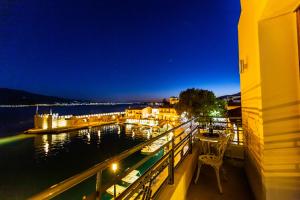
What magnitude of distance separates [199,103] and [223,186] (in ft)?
57.3

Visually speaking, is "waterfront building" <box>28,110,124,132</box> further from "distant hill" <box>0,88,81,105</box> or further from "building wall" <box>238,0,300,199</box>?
"distant hill" <box>0,88,81,105</box>

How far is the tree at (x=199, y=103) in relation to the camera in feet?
65.3

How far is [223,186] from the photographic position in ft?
10.5

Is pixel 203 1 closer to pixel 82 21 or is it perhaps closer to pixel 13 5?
pixel 82 21

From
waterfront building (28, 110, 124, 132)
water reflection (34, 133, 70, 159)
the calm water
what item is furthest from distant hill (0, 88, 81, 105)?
the calm water

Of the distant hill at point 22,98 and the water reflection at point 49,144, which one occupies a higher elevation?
the distant hill at point 22,98

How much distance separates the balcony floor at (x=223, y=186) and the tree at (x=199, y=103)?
16.2 meters

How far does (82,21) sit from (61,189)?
4395 centimetres

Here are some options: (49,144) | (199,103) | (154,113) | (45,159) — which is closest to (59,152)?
(45,159)

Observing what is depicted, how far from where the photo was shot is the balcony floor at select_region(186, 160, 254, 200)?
2.87 metres

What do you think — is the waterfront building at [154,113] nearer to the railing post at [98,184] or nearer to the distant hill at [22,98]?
the railing post at [98,184]

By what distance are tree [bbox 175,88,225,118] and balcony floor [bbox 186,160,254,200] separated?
16164mm

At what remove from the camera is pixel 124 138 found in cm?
4253

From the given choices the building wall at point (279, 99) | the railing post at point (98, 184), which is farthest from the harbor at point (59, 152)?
the railing post at point (98, 184)
